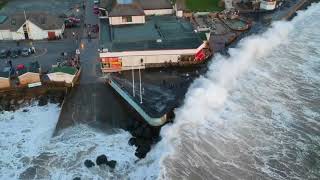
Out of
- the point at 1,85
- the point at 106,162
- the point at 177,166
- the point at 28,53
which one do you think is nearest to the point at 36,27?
the point at 28,53

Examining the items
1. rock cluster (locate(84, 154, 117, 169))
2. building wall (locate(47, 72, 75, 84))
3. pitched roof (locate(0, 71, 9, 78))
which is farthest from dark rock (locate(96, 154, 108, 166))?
pitched roof (locate(0, 71, 9, 78))

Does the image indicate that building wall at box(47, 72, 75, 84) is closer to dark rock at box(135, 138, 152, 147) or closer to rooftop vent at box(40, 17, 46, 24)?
dark rock at box(135, 138, 152, 147)

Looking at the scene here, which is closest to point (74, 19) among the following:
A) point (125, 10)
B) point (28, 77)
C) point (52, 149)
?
point (125, 10)

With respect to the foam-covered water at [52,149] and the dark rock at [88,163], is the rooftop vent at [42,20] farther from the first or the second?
the dark rock at [88,163]

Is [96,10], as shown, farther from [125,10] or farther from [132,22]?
[132,22]

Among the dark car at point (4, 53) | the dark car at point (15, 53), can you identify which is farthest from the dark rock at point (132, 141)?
the dark car at point (4, 53)
